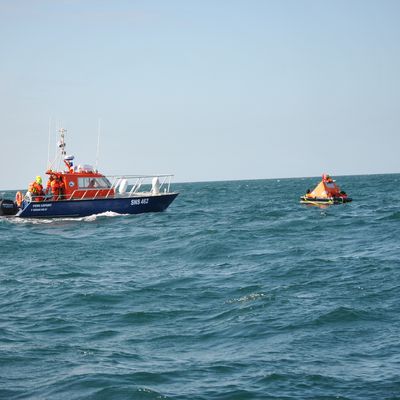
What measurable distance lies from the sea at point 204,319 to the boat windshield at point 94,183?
435 inches

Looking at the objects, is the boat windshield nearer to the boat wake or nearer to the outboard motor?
the boat wake

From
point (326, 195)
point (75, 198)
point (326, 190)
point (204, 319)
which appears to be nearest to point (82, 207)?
point (75, 198)

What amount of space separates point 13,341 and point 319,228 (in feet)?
64.2

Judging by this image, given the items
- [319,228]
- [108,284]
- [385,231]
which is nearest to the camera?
[108,284]

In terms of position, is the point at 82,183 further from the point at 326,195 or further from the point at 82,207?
the point at 326,195

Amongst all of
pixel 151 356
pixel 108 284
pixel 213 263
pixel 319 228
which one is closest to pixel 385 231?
pixel 319 228

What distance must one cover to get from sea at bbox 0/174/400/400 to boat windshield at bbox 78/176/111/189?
11.0m

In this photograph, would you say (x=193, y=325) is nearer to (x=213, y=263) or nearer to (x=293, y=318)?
(x=293, y=318)

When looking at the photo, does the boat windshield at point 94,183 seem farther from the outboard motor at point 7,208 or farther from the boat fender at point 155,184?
the outboard motor at point 7,208

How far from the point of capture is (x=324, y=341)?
35.6 ft

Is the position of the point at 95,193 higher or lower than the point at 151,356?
higher

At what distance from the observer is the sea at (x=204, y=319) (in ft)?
29.5

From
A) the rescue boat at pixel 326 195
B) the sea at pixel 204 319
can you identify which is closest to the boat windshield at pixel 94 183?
the sea at pixel 204 319

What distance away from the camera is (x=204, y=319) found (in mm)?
12602
